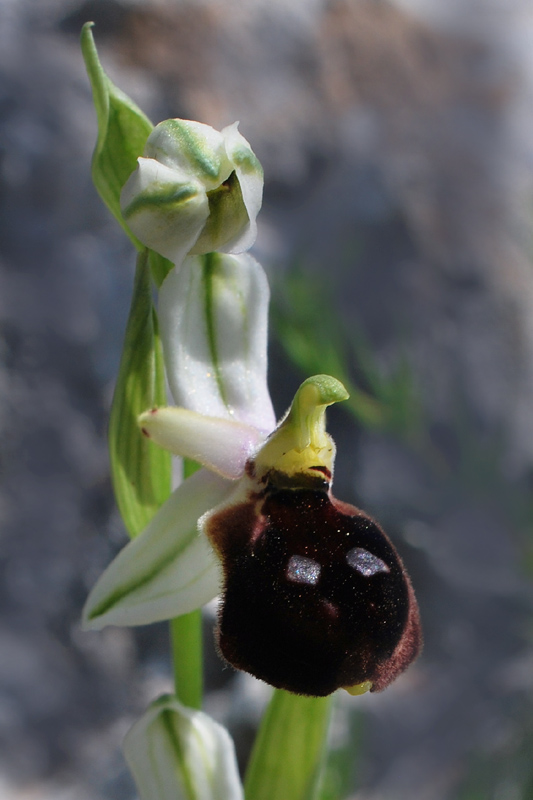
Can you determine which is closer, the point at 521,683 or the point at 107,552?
the point at 107,552

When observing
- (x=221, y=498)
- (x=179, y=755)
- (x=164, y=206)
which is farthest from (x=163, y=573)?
(x=164, y=206)

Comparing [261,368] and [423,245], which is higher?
[261,368]

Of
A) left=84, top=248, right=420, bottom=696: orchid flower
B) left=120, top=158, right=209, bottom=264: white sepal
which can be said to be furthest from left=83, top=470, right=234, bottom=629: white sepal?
left=120, top=158, right=209, bottom=264: white sepal

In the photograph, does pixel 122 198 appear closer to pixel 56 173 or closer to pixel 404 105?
pixel 56 173

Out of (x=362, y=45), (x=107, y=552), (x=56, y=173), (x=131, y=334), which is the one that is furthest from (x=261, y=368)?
(x=362, y=45)

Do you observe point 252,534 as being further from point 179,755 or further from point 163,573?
point 179,755

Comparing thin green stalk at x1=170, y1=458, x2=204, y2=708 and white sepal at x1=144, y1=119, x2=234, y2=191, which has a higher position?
white sepal at x1=144, y1=119, x2=234, y2=191

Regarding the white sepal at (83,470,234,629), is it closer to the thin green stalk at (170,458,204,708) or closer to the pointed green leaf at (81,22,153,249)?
the thin green stalk at (170,458,204,708)
